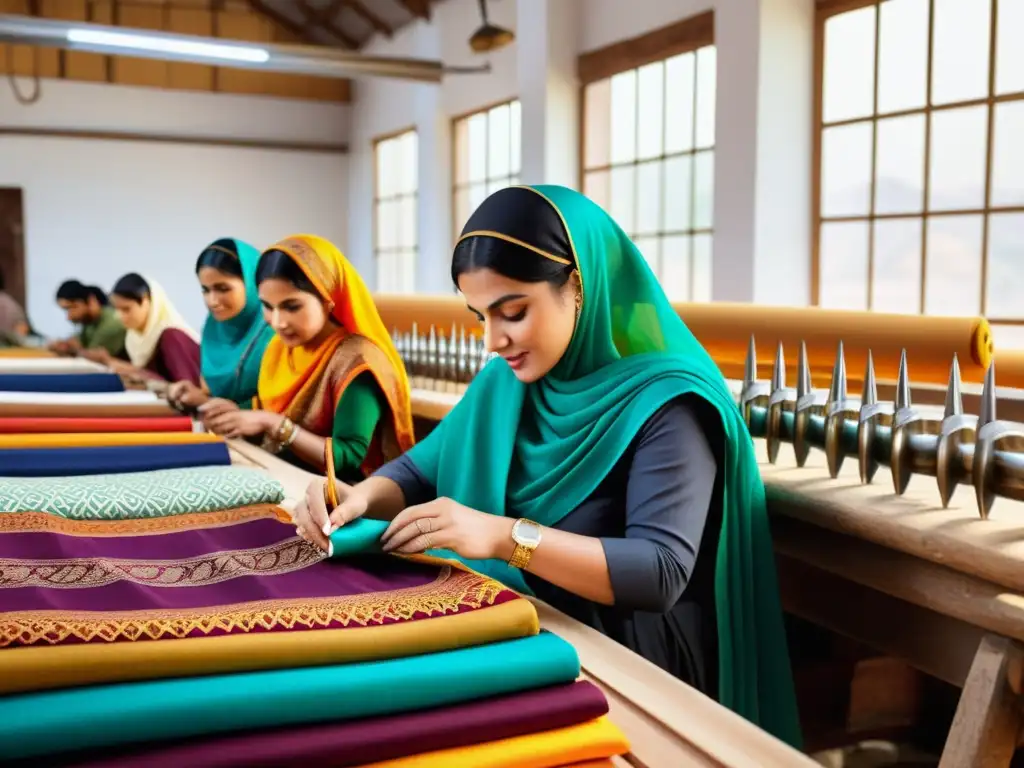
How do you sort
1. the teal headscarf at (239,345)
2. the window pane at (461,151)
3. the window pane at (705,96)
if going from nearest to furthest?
the teal headscarf at (239,345), the window pane at (705,96), the window pane at (461,151)

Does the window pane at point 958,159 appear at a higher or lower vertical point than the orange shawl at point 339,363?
higher

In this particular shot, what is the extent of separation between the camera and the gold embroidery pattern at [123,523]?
1037mm

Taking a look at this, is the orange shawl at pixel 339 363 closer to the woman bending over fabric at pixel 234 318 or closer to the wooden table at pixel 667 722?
the woman bending over fabric at pixel 234 318

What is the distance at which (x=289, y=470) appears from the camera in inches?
68.5

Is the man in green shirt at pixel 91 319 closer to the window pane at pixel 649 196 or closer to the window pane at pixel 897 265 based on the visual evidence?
the window pane at pixel 649 196

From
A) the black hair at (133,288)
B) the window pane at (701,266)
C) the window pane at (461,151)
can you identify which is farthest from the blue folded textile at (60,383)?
the window pane at (461,151)

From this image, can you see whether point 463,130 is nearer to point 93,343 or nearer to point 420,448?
point 93,343

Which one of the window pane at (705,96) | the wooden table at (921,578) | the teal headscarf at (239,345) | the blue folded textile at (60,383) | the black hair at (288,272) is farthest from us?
the window pane at (705,96)

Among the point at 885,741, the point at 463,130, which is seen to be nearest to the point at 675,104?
Answer: the point at 463,130

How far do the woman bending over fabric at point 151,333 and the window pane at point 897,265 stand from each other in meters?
3.11

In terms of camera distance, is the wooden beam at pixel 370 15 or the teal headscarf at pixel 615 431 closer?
the teal headscarf at pixel 615 431

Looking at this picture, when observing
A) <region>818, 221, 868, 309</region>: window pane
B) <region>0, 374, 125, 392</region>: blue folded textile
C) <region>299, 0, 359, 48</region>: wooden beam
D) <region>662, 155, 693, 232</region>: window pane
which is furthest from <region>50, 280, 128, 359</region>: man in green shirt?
<region>299, 0, 359, 48</region>: wooden beam

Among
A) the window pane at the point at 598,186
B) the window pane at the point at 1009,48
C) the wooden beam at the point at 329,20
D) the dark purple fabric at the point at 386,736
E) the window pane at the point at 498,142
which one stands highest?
the wooden beam at the point at 329,20

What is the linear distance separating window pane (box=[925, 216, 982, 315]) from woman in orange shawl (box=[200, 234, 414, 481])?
2960 mm
